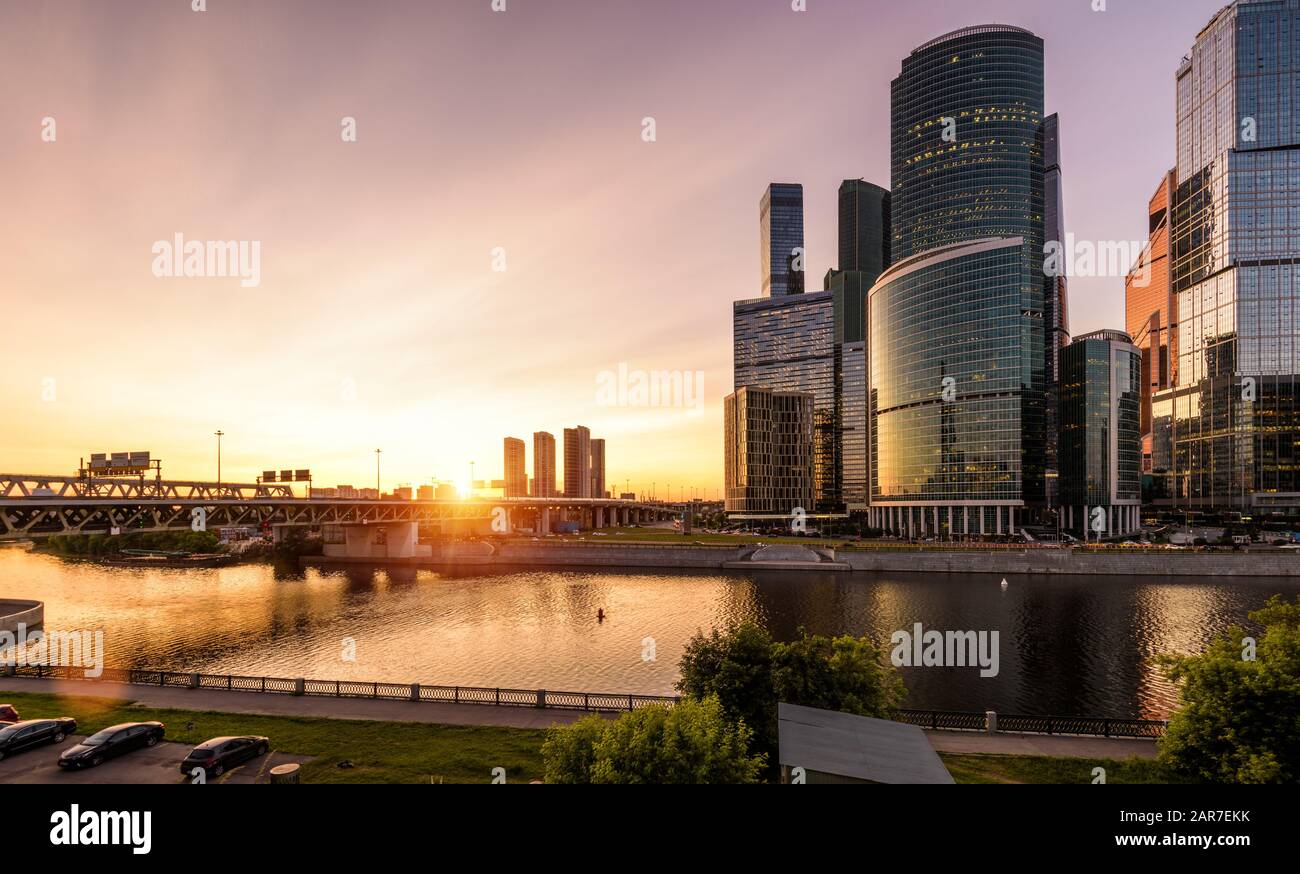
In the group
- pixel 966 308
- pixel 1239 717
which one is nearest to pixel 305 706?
pixel 1239 717

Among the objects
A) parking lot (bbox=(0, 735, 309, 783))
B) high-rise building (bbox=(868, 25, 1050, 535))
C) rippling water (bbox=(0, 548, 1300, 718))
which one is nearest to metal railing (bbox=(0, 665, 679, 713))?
rippling water (bbox=(0, 548, 1300, 718))

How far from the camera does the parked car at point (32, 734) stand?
870 inches

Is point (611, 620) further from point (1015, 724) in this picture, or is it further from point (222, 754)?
point (222, 754)

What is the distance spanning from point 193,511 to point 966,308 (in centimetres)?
15452

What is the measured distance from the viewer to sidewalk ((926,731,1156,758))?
22578 millimetres

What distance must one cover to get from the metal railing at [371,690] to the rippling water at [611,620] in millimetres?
5359

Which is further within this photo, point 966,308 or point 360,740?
point 966,308


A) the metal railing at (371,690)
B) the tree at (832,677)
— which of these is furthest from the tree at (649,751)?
the metal railing at (371,690)

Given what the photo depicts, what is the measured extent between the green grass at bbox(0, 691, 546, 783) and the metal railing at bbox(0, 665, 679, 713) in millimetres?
3214

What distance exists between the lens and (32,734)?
22.9m

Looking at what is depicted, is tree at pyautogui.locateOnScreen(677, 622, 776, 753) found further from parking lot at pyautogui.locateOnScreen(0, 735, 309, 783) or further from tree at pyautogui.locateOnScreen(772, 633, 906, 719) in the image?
parking lot at pyautogui.locateOnScreen(0, 735, 309, 783)

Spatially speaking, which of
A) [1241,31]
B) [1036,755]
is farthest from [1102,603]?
[1241,31]

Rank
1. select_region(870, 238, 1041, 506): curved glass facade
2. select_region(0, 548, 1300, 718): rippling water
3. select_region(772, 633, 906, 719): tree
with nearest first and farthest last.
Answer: select_region(772, 633, 906, 719): tree, select_region(0, 548, 1300, 718): rippling water, select_region(870, 238, 1041, 506): curved glass facade

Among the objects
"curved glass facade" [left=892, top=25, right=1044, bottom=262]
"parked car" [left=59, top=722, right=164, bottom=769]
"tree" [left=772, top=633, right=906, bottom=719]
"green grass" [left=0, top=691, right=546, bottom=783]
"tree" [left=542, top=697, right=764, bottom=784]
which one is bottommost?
"green grass" [left=0, top=691, right=546, bottom=783]
